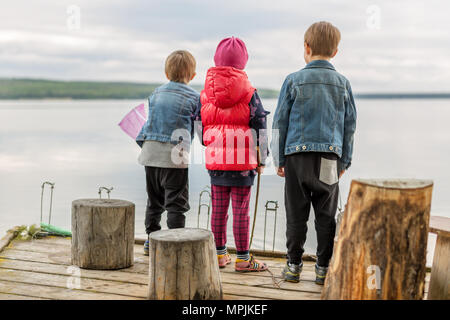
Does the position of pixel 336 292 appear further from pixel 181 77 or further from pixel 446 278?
pixel 181 77

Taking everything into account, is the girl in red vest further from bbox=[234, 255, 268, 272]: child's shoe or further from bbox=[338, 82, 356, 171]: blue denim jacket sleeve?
bbox=[338, 82, 356, 171]: blue denim jacket sleeve

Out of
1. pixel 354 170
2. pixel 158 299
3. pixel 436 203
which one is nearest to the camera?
pixel 158 299

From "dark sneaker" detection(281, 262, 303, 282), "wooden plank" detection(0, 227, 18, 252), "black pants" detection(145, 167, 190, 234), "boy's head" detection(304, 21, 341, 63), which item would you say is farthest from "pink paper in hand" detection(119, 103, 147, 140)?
"dark sneaker" detection(281, 262, 303, 282)

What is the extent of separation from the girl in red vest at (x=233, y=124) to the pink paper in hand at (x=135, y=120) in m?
0.69

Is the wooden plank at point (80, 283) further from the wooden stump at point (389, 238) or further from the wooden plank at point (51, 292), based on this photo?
the wooden stump at point (389, 238)

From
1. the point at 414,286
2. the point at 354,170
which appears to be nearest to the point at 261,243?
the point at 414,286

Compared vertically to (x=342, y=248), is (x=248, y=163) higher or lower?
higher

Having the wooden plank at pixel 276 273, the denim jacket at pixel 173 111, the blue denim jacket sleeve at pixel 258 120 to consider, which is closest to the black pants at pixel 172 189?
the denim jacket at pixel 173 111

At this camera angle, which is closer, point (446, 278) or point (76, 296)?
point (446, 278)

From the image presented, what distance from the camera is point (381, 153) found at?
17.9 m

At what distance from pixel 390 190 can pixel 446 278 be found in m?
0.79

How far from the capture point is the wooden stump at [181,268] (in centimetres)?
326

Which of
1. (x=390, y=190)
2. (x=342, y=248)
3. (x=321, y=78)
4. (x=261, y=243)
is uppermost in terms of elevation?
(x=321, y=78)

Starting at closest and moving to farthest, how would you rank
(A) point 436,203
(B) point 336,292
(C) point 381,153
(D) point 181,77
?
(B) point 336,292
(D) point 181,77
(A) point 436,203
(C) point 381,153
